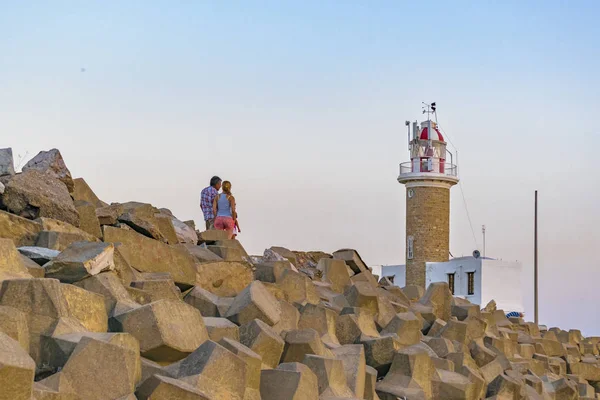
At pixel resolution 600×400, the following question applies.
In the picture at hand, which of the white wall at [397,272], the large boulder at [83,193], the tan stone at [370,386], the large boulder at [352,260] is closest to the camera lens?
the tan stone at [370,386]

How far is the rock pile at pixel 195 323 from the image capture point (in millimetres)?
4051

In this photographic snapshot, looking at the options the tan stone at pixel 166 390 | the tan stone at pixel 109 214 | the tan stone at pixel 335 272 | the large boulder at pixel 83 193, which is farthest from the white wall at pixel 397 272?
the tan stone at pixel 166 390

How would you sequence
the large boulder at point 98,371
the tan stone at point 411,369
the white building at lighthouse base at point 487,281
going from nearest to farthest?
the large boulder at point 98,371 < the tan stone at point 411,369 < the white building at lighthouse base at point 487,281

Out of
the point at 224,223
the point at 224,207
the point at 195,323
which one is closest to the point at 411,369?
the point at 195,323

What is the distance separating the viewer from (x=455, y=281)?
37562 millimetres

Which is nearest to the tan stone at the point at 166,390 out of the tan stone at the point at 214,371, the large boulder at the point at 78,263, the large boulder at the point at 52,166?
the tan stone at the point at 214,371

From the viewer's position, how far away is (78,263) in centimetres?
508

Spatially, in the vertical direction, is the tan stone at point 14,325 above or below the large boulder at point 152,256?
below

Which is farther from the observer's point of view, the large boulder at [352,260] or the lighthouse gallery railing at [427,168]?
the lighthouse gallery railing at [427,168]

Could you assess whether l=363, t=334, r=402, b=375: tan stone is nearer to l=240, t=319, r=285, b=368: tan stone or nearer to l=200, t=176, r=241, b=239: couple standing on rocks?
l=240, t=319, r=285, b=368: tan stone

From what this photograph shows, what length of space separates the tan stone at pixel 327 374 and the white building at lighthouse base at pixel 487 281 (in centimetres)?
3070

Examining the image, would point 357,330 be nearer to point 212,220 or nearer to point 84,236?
point 84,236

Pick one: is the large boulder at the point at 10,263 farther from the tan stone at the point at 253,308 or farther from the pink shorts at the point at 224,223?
the pink shorts at the point at 224,223

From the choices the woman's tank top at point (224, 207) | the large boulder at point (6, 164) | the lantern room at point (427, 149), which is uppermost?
the lantern room at point (427, 149)
